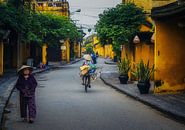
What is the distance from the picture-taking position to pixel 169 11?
19641mm

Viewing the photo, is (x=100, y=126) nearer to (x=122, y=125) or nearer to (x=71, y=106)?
(x=122, y=125)

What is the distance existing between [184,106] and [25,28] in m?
24.6

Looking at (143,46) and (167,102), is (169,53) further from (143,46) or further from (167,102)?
(143,46)

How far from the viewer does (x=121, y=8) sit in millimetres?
31891

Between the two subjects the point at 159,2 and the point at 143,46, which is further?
the point at 143,46

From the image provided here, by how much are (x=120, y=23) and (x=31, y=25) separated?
1524 cm

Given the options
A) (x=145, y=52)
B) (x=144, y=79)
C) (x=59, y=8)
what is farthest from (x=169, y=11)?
(x=59, y=8)

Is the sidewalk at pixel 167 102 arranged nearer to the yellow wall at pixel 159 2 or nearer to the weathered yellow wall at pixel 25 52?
the yellow wall at pixel 159 2

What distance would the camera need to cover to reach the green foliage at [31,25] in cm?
3625

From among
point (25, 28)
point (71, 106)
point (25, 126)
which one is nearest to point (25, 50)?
point (25, 28)

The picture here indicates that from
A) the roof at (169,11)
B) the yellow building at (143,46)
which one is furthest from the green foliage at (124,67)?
the roof at (169,11)

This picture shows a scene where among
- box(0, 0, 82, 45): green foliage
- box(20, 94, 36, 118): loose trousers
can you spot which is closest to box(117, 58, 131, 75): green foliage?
box(0, 0, 82, 45): green foliage

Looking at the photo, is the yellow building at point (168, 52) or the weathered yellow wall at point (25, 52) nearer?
the yellow building at point (168, 52)

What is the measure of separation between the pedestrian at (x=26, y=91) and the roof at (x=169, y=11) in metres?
7.01
